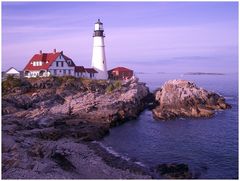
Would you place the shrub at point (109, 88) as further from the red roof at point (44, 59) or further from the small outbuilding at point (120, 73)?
the small outbuilding at point (120, 73)

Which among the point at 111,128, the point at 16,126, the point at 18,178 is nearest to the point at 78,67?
the point at 111,128

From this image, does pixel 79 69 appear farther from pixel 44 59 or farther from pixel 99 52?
pixel 44 59

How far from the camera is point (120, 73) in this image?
141ft

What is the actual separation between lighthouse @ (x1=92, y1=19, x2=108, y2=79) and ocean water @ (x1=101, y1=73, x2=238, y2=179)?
41.6 feet

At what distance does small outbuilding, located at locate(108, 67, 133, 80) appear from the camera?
1660 inches

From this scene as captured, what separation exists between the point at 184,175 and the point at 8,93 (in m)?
16.1

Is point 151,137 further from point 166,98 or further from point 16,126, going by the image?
point 166,98

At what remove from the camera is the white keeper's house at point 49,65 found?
34.7 m

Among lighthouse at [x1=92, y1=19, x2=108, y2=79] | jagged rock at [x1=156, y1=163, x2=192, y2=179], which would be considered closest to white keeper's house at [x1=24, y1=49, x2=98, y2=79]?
lighthouse at [x1=92, y1=19, x2=108, y2=79]

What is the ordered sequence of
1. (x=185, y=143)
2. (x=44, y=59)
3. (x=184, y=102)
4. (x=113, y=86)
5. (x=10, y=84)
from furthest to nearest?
(x=44, y=59) → (x=113, y=86) → (x=184, y=102) → (x=10, y=84) → (x=185, y=143)

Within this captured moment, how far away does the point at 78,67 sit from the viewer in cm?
3725

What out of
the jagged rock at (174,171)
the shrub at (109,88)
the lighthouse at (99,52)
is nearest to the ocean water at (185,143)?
the jagged rock at (174,171)

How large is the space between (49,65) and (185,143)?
61.4 feet

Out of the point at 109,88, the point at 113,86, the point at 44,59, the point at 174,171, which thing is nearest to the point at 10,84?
the point at 109,88
